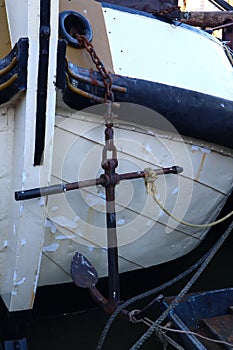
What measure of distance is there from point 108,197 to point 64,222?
0.95 ft

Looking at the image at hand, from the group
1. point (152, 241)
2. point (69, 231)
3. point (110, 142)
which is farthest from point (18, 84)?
point (152, 241)

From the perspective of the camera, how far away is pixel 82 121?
188 centimetres

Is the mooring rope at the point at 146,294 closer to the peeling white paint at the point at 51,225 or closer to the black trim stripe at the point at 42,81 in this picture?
the peeling white paint at the point at 51,225

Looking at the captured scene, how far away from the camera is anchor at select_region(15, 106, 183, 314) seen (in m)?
1.77

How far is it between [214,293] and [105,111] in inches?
35.0

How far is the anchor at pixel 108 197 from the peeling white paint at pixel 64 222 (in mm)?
131

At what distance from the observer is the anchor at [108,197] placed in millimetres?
1768

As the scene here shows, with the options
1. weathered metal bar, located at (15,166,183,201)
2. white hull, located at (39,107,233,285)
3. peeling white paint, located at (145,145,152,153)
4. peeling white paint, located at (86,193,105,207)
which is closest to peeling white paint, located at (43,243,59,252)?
white hull, located at (39,107,233,285)

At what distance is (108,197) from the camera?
1.83 meters

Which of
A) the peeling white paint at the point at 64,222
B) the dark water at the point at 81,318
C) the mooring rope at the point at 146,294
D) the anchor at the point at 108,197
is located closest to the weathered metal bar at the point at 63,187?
the anchor at the point at 108,197

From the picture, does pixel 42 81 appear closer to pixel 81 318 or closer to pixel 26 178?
pixel 26 178

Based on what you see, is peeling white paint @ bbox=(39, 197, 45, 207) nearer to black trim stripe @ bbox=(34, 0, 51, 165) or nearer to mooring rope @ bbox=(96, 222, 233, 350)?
black trim stripe @ bbox=(34, 0, 51, 165)

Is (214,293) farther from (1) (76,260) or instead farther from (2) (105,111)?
(2) (105,111)

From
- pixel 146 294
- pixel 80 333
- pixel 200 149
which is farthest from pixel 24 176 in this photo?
pixel 80 333
